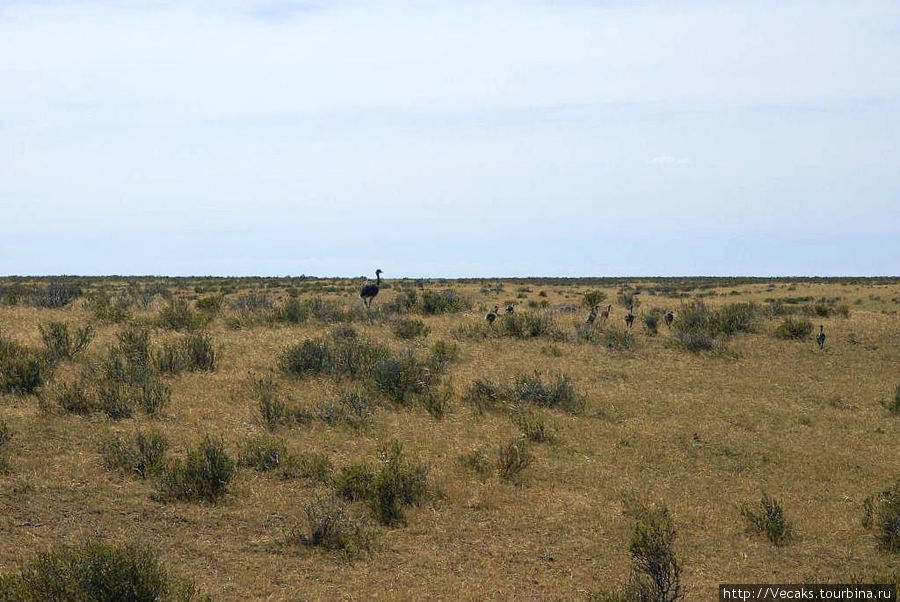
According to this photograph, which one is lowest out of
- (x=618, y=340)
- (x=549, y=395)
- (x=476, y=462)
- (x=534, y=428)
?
(x=476, y=462)

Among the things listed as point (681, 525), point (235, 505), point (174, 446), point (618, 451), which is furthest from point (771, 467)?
point (174, 446)

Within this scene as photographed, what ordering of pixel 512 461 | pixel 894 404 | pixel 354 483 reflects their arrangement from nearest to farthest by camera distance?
1. pixel 354 483
2. pixel 512 461
3. pixel 894 404

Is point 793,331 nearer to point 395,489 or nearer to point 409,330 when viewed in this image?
point 409,330

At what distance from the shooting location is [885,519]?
9.91 m

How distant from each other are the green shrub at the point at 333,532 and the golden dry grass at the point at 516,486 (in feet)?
0.56

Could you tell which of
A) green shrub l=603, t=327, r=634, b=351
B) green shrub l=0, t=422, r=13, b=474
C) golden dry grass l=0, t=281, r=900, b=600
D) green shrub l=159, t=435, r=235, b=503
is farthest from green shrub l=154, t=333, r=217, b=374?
green shrub l=603, t=327, r=634, b=351

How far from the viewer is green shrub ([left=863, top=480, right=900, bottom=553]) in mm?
9562

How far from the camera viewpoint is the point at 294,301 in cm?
2698

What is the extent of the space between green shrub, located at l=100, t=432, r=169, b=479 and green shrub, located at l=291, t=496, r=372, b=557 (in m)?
2.51

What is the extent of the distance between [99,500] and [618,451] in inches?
303

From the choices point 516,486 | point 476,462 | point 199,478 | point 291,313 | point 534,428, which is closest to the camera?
point 199,478

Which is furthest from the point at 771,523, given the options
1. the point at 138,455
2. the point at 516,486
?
the point at 138,455

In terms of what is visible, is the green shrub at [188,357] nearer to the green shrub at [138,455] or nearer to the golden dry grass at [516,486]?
the golden dry grass at [516,486]

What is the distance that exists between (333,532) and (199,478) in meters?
2.09
